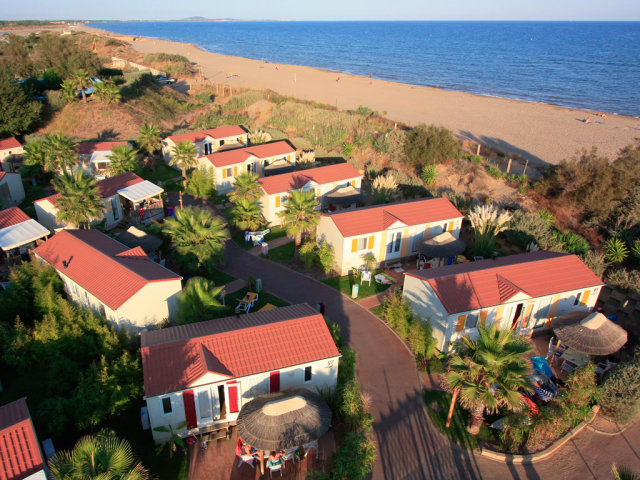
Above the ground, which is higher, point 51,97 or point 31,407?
point 51,97

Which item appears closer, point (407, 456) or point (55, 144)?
point (407, 456)

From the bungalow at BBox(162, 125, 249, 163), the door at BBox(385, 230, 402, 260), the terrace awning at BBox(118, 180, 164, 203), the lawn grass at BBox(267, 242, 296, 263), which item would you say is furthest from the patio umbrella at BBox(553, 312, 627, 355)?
the bungalow at BBox(162, 125, 249, 163)

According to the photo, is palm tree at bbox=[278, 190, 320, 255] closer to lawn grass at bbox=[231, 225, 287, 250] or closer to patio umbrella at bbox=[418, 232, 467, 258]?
lawn grass at bbox=[231, 225, 287, 250]

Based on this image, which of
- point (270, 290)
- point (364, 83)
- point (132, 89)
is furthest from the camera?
point (364, 83)

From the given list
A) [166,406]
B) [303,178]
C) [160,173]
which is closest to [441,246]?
[303,178]

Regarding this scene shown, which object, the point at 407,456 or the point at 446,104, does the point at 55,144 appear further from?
the point at 446,104

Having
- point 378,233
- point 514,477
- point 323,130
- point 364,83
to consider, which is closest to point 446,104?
point 364,83

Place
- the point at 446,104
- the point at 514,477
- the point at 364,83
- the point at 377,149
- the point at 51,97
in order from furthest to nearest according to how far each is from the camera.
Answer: the point at 364,83 → the point at 446,104 → the point at 51,97 → the point at 377,149 → the point at 514,477
